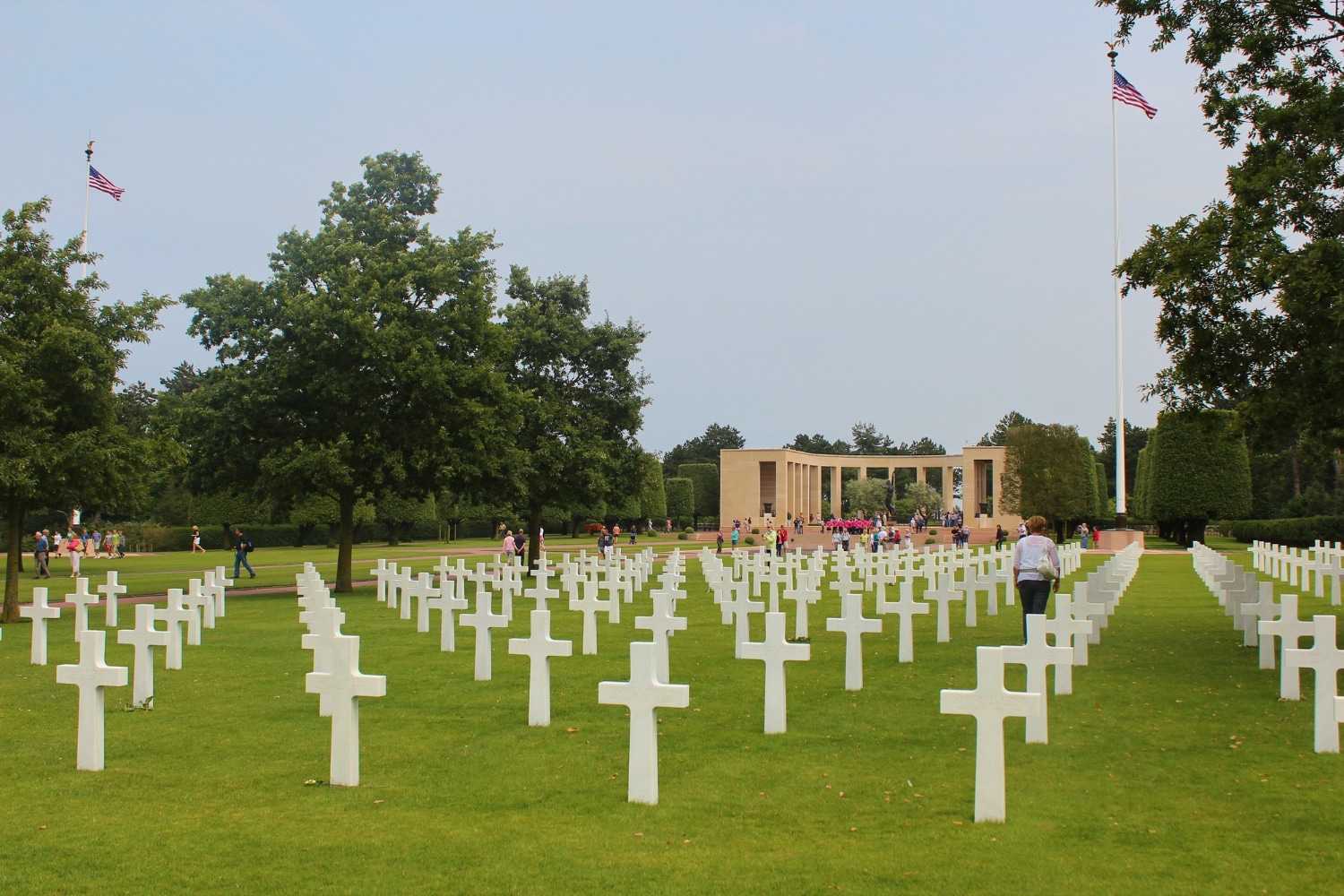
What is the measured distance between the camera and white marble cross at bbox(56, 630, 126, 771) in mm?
7266

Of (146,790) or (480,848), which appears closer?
(480,848)

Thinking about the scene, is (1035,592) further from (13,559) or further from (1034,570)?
(13,559)

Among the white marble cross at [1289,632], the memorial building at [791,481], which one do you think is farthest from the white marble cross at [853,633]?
the memorial building at [791,481]

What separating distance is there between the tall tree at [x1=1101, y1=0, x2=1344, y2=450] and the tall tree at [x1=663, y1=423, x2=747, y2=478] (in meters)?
113

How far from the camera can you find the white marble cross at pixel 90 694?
727 cm

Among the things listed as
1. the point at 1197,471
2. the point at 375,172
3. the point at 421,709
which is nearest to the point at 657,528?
the point at 1197,471

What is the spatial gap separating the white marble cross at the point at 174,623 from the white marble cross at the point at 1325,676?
34.6 ft

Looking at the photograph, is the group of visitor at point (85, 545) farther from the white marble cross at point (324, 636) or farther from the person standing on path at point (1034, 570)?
the person standing on path at point (1034, 570)

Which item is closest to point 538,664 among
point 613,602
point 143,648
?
point 143,648

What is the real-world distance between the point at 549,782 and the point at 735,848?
173 cm

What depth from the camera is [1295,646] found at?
33.5 feet

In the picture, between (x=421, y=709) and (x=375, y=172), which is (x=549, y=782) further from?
(x=375, y=172)

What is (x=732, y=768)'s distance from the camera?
23.6 feet

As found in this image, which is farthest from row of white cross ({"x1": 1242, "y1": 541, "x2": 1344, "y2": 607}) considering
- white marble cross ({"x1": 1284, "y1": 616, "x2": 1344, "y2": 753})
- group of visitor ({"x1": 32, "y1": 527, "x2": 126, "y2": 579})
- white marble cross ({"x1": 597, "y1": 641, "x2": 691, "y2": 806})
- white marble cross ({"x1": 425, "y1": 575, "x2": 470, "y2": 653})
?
group of visitor ({"x1": 32, "y1": 527, "x2": 126, "y2": 579})
